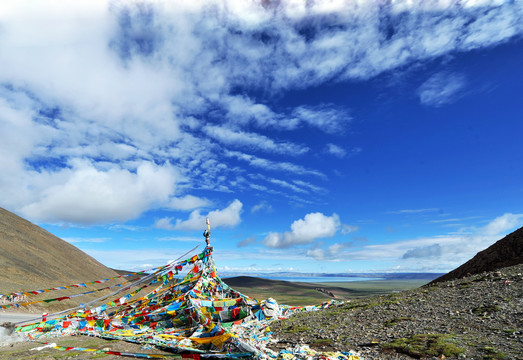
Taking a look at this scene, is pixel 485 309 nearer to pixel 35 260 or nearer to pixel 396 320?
pixel 396 320

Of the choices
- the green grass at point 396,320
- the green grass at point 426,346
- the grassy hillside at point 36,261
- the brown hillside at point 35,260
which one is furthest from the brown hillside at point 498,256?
the brown hillside at point 35,260

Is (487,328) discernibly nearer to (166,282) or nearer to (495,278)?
(495,278)

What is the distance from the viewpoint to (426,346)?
10.7m

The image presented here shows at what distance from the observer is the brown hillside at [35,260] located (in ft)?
158

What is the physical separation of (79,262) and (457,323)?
93.9m

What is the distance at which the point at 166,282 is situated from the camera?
23594 mm

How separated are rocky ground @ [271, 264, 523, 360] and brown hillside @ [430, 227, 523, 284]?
5.36 metres

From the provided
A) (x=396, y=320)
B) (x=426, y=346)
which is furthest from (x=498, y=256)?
(x=426, y=346)

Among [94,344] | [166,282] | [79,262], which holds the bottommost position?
[94,344]

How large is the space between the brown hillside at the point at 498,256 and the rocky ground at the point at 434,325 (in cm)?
536

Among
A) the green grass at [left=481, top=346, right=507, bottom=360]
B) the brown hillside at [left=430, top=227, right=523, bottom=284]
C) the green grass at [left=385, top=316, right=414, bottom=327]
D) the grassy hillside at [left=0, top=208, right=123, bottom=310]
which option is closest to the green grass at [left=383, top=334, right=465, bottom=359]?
the green grass at [left=481, top=346, right=507, bottom=360]

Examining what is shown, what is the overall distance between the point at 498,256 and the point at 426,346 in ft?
66.4

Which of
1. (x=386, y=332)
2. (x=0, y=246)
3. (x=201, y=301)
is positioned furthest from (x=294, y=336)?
(x=0, y=246)

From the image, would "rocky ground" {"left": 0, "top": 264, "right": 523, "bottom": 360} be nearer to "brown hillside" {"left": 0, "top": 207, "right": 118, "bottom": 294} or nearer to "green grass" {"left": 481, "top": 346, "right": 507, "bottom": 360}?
"green grass" {"left": 481, "top": 346, "right": 507, "bottom": 360}
